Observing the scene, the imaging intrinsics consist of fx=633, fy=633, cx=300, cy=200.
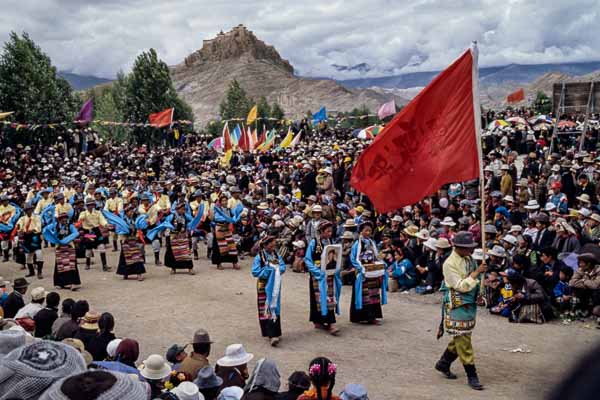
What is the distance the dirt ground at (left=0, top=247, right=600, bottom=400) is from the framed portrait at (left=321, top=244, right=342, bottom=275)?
1005 mm

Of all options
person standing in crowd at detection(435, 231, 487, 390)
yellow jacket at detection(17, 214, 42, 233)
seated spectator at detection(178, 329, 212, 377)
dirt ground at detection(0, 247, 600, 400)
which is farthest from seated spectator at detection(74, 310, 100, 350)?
yellow jacket at detection(17, 214, 42, 233)

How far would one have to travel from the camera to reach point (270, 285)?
9297 millimetres

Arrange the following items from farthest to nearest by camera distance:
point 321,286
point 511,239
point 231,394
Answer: point 511,239 → point 321,286 → point 231,394

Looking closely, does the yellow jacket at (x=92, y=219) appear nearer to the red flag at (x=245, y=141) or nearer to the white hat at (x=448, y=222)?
the white hat at (x=448, y=222)

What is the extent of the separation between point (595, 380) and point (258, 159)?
2708 cm

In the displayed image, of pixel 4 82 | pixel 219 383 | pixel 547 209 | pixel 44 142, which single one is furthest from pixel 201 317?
pixel 4 82

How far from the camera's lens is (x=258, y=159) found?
2786 cm

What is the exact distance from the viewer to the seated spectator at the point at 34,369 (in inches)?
130

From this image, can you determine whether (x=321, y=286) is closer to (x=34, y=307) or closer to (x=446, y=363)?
(x=446, y=363)

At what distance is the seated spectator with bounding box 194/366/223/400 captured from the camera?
520 centimetres

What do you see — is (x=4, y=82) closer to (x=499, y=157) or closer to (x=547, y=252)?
(x=499, y=157)

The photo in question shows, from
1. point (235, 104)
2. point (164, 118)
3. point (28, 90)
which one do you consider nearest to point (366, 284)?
point (164, 118)

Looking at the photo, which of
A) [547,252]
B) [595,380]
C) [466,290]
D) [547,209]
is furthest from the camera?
[547,209]

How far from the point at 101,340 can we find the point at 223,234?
8505mm
